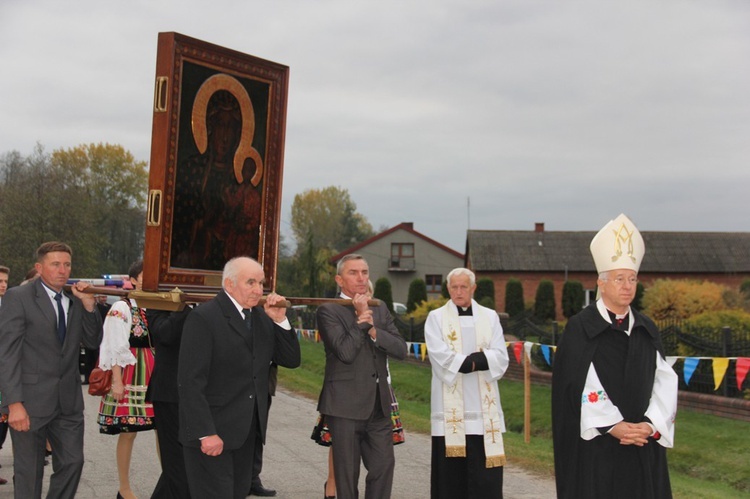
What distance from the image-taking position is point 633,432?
539cm

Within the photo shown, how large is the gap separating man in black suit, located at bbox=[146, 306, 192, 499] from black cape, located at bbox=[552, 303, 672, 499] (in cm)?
275

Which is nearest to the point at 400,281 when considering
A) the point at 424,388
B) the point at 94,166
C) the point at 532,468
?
the point at 94,166

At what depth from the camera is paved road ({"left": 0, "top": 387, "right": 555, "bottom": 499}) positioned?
8664 mm

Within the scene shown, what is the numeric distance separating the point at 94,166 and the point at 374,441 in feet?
236

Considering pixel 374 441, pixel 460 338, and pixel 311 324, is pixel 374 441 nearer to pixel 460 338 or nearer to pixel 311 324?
pixel 460 338

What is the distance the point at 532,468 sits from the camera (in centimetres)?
1005

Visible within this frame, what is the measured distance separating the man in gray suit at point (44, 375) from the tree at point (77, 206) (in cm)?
4323

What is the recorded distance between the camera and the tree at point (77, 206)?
48.6m

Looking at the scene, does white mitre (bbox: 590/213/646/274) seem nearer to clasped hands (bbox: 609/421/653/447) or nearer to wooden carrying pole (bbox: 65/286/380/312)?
clasped hands (bbox: 609/421/653/447)

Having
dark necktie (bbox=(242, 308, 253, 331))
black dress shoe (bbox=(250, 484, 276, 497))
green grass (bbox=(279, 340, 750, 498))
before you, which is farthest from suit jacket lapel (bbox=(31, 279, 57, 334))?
green grass (bbox=(279, 340, 750, 498))

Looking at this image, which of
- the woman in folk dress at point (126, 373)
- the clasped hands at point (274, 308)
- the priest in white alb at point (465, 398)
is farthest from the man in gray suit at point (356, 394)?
the woman in folk dress at point (126, 373)

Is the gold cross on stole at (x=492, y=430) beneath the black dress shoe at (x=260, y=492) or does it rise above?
above

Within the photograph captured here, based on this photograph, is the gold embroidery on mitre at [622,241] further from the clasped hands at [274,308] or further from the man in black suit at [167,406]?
the man in black suit at [167,406]

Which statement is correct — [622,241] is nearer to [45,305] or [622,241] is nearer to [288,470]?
[45,305]
